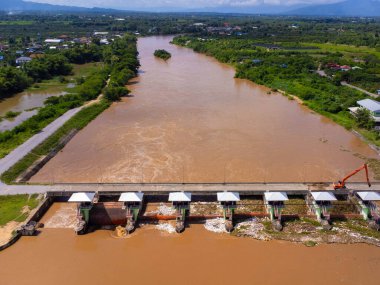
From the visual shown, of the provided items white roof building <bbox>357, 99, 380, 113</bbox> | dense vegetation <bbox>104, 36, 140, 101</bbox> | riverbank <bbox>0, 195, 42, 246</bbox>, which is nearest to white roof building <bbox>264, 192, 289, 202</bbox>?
riverbank <bbox>0, 195, 42, 246</bbox>

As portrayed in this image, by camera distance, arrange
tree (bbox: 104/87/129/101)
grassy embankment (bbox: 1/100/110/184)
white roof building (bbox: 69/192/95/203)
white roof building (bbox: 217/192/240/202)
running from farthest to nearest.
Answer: tree (bbox: 104/87/129/101) → grassy embankment (bbox: 1/100/110/184) → white roof building (bbox: 217/192/240/202) → white roof building (bbox: 69/192/95/203)

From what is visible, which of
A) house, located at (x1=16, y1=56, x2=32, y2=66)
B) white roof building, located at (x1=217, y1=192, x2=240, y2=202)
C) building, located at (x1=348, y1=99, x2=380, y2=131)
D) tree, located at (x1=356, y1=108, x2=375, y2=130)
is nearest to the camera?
white roof building, located at (x1=217, y1=192, x2=240, y2=202)

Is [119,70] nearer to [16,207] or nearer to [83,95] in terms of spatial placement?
[83,95]

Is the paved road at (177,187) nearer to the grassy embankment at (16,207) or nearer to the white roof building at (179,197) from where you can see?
the grassy embankment at (16,207)

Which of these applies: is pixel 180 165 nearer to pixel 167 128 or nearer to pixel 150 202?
pixel 150 202

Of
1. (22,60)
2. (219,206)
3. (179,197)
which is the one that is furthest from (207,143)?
(22,60)

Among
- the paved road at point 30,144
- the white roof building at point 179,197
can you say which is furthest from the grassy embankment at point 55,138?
the white roof building at point 179,197

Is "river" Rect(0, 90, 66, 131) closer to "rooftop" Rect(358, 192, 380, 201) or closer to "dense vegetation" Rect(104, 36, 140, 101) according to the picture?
"dense vegetation" Rect(104, 36, 140, 101)
